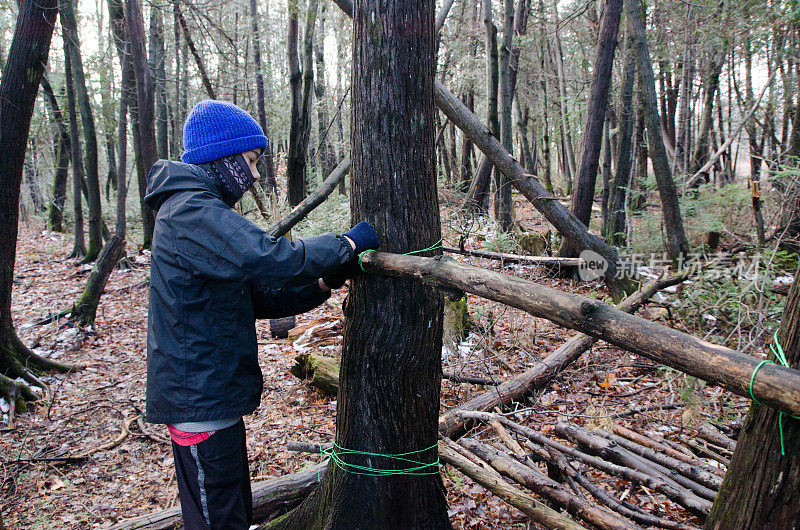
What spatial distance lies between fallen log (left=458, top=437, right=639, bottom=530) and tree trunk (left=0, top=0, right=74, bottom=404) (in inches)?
205

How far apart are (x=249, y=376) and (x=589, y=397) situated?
13.0 feet

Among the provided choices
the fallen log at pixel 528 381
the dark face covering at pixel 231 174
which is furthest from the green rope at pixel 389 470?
the dark face covering at pixel 231 174

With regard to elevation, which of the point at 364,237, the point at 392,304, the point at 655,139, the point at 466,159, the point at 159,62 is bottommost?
the point at 392,304

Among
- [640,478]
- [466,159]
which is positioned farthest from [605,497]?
[466,159]

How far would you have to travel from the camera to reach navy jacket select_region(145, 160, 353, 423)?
217cm

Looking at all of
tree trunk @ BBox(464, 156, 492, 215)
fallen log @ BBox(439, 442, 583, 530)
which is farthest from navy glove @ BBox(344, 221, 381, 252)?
tree trunk @ BBox(464, 156, 492, 215)

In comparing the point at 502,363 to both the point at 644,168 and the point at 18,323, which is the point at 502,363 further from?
the point at 644,168

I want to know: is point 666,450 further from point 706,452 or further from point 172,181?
point 172,181

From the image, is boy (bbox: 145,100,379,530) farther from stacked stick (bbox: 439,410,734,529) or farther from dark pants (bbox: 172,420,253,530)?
stacked stick (bbox: 439,410,734,529)

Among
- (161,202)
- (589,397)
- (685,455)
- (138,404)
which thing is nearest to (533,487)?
(685,455)

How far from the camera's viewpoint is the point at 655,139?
747 centimetres

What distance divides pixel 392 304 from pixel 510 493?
1.44 m

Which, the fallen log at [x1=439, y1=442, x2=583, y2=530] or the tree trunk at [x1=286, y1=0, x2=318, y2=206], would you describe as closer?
the fallen log at [x1=439, y1=442, x2=583, y2=530]

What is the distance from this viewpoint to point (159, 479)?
4.26 metres
